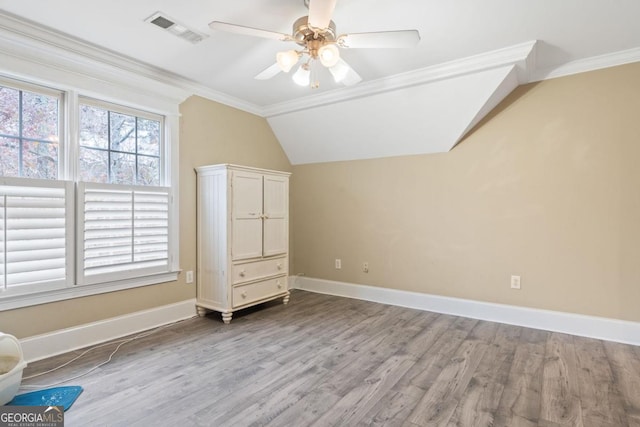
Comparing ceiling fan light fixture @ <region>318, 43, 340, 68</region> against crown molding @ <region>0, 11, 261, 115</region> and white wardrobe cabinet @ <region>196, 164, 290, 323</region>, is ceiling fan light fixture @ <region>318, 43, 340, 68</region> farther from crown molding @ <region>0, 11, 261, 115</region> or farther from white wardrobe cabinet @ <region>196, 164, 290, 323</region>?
crown molding @ <region>0, 11, 261, 115</region>

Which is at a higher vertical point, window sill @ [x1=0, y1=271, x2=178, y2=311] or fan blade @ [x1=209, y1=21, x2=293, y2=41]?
fan blade @ [x1=209, y1=21, x2=293, y2=41]

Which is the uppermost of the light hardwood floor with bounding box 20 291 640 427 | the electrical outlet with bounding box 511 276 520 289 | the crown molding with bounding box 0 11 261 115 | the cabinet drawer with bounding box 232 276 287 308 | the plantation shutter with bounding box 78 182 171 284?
the crown molding with bounding box 0 11 261 115

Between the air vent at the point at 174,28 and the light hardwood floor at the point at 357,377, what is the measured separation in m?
2.43

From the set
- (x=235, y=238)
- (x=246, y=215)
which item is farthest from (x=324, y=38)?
(x=235, y=238)

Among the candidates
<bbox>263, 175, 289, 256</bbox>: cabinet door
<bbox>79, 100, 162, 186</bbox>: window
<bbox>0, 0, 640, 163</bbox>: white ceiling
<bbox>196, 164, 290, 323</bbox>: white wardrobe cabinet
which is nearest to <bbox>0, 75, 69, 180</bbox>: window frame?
<bbox>79, 100, 162, 186</bbox>: window

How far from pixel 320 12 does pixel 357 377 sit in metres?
2.22

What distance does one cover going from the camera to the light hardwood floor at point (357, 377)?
69.5 inches

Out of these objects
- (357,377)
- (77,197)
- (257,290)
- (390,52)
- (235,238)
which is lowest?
(357,377)

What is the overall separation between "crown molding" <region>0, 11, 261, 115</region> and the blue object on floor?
7.43 ft

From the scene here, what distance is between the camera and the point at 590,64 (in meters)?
2.82

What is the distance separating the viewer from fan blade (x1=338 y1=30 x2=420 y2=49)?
1.88 meters

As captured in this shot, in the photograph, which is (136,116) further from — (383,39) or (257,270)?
(383,39)

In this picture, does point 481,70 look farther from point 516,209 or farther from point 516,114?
point 516,209

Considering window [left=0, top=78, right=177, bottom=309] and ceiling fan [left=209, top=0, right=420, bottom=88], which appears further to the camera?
window [left=0, top=78, right=177, bottom=309]
